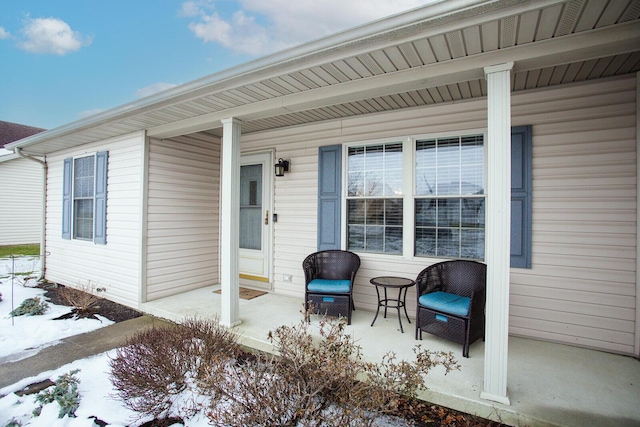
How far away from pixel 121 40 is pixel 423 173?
60.5 feet

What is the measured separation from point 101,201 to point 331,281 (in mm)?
4093

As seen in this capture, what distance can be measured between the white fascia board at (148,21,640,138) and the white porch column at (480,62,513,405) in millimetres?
156

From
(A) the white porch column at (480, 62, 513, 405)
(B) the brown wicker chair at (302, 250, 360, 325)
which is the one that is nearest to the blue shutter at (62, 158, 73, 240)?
(B) the brown wicker chair at (302, 250, 360, 325)

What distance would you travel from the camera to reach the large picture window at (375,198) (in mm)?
3936

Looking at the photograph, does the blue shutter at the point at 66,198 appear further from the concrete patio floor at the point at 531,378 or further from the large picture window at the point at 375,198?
the large picture window at the point at 375,198

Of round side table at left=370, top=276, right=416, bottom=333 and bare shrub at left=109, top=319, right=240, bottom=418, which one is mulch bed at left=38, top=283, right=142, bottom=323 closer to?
bare shrub at left=109, top=319, right=240, bottom=418

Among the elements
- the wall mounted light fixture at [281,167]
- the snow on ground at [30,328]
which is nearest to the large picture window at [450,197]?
the wall mounted light fixture at [281,167]

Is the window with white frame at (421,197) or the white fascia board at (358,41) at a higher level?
the white fascia board at (358,41)

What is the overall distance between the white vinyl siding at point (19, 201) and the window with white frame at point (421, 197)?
11109 millimetres

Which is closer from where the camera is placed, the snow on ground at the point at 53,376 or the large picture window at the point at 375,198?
the snow on ground at the point at 53,376

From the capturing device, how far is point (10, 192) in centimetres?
1038

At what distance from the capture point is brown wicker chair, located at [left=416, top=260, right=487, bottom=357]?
2.79 meters

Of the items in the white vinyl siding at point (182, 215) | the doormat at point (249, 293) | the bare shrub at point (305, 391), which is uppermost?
the white vinyl siding at point (182, 215)

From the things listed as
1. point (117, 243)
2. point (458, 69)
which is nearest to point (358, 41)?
point (458, 69)
